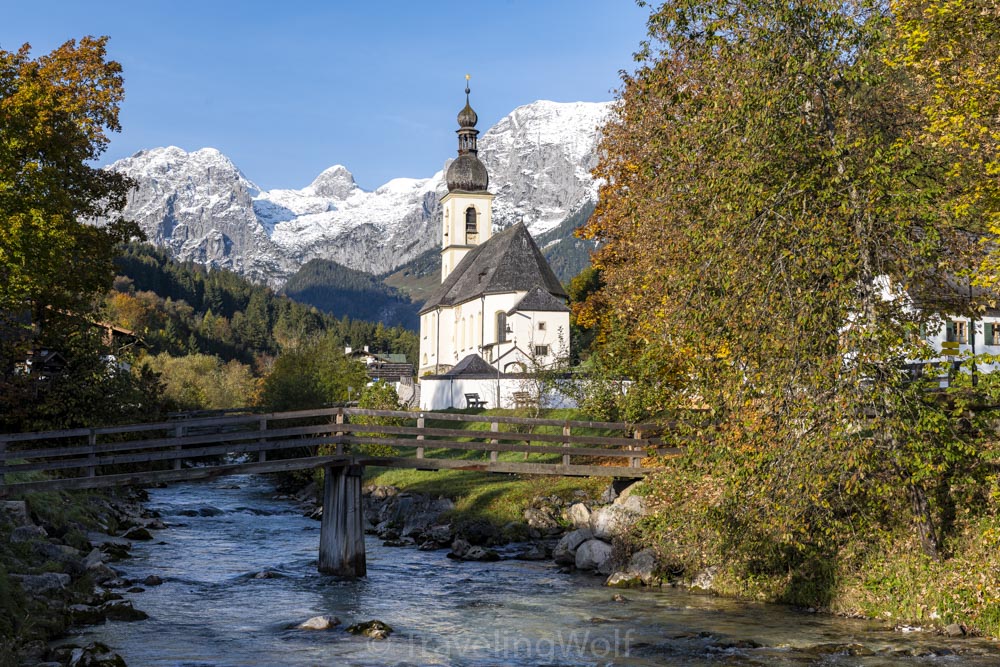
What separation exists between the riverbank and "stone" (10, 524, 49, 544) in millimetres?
30

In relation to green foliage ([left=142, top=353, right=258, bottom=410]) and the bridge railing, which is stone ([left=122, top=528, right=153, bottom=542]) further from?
green foliage ([left=142, top=353, right=258, bottom=410])

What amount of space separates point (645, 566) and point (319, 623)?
7825mm

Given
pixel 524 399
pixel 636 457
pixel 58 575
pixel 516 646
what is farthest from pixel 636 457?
pixel 524 399

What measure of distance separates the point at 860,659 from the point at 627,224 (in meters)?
15.6

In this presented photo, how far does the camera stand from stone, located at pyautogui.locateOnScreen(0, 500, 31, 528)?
2164 cm

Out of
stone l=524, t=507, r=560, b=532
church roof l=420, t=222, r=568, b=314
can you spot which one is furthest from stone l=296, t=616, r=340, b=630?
church roof l=420, t=222, r=568, b=314

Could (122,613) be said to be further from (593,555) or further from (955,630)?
(955,630)

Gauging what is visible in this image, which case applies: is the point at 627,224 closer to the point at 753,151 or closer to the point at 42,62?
the point at 753,151

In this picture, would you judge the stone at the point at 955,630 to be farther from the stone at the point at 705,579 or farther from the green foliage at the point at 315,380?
the green foliage at the point at 315,380

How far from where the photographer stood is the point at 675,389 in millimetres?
23781

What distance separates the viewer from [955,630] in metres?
16.6

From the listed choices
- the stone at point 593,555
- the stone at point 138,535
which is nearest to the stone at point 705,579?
the stone at point 593,555

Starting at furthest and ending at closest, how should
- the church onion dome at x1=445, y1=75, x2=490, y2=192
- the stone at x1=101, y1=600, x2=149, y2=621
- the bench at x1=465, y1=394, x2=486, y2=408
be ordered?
the church onion dome at x1=445, y1=75, x2=490, y2=192 → the bench at x1=465, y1=394, x2=486, y2=408 → the stone at x1=101, y1=600, x2=149, y2=621

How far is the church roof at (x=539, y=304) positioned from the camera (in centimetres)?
7462
